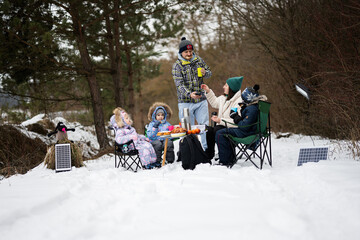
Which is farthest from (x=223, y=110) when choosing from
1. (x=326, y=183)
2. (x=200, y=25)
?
(x=200, y=25)

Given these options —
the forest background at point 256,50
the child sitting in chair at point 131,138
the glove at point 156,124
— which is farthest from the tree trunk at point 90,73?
the glove at point 156,124

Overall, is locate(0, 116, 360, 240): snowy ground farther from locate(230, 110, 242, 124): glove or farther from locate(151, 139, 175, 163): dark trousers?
locate(151, 139, 175, 163): dark trousers

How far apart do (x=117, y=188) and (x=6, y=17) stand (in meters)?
5.06

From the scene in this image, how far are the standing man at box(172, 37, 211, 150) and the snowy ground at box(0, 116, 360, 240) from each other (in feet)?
5.87

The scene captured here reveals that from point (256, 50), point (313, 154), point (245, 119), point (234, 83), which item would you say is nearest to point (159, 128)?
point (234, 83)

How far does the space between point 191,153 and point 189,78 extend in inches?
56.6

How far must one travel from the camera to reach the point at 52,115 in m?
10.8

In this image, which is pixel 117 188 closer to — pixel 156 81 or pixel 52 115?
pixel 52 115

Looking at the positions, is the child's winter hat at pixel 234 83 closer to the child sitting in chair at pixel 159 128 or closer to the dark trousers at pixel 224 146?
the dark trousers at pixel 224 146

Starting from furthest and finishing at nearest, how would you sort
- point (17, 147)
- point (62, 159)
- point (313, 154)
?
point (17, 147)
point (62, 159)
point (313, 154)

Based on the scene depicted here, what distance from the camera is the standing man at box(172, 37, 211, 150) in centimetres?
519

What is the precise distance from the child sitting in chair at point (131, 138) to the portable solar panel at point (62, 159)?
0.91 metres

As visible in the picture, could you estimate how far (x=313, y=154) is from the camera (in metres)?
4.21

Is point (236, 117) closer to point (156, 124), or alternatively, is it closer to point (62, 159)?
point (156, 124)
